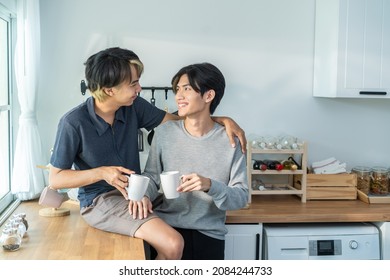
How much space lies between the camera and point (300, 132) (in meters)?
2.92

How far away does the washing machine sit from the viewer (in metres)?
2.49

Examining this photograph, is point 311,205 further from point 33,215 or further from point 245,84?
point 33,215

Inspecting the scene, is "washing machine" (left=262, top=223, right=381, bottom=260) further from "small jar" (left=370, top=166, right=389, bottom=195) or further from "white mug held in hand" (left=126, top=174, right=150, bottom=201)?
"white mug held in hand" (left=126, top=174, right=150, bottom=201)

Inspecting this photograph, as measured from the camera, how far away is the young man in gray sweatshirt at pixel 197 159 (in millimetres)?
1994

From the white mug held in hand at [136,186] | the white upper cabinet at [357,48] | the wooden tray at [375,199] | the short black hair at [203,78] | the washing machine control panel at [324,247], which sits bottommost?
the washing machine control panel at [324,247]

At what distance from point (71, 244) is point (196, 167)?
19.7 inches

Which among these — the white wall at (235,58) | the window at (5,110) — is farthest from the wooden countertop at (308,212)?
the window at (5,110)

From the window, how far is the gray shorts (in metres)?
0.61

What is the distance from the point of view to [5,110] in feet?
8.10

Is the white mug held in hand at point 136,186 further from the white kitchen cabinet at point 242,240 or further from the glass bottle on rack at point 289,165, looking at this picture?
the glass bottle on rack at point 289,165

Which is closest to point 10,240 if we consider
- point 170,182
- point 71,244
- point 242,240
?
point 71,244

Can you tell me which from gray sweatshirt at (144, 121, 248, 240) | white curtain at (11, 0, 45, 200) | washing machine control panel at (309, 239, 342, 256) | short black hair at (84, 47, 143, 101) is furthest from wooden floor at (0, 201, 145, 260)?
washing machine control panel at (309, 239, 342, 256)

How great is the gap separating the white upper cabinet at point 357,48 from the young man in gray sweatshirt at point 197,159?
34.0 inches
